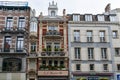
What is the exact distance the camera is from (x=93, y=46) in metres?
42.4

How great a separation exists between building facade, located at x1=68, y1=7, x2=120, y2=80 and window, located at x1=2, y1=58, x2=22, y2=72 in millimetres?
8624

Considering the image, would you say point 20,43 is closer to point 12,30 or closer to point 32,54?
point 12,30

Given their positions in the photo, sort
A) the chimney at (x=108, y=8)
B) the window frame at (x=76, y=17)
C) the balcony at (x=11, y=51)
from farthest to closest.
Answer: the chimney at (x=108, y=8), the window frame at (x=76, y=17), the balcony at (x=11, y=51)

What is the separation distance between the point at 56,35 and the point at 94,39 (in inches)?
262

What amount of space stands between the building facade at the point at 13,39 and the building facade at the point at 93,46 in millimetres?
7861

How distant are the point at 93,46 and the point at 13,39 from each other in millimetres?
13730

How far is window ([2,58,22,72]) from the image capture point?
40.8 m

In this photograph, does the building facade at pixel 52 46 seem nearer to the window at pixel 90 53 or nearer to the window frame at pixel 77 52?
the window frame at pixel 77 52

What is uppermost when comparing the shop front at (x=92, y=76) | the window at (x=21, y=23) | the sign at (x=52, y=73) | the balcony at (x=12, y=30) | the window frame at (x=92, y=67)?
the window at (x=21, y=23)

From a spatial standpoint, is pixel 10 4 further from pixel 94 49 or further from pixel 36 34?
pixel 94 49

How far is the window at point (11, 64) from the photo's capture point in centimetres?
4081

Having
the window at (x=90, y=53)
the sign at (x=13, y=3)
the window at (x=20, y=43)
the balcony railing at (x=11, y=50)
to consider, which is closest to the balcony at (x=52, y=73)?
the balcony railing at (x=11, y=50)

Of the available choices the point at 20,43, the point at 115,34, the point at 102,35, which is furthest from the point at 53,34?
the point at 115,34

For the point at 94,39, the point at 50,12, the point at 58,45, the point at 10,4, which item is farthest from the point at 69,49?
the point at 10,4
